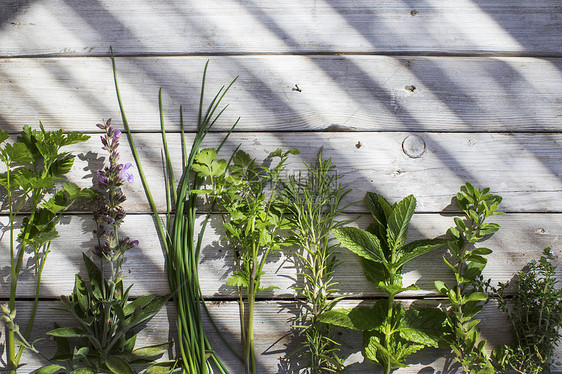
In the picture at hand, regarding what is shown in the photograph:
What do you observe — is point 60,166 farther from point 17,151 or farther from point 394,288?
point 394,288

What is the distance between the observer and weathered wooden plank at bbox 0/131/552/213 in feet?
3.34

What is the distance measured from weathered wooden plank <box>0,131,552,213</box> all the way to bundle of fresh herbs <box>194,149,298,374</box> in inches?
2.4

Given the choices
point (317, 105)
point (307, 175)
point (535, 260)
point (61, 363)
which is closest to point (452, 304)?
point (535, 260)

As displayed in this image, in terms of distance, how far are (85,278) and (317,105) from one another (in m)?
0.70

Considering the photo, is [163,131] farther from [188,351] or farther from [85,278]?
[188,351]

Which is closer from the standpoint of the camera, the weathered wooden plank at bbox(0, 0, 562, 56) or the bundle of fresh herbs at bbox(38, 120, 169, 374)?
the bundle of fresh herbs at bbox(38, 120, 169, 374)

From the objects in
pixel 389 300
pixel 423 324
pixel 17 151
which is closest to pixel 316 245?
pixel 389 300

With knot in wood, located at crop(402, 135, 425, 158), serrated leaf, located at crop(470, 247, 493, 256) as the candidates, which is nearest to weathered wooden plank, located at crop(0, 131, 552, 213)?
knot in wood, located at crop(402, 135, 425, 158)

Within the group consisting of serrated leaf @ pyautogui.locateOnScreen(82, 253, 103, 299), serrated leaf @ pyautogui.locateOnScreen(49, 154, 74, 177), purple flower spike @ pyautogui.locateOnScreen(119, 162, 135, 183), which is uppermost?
serrated leaf @ pyautogui.locateOnScreen(49, 154, 74, 177)

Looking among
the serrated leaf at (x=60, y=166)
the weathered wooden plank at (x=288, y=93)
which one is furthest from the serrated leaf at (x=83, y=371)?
the weathered wooden plank at (x=288, y=93)

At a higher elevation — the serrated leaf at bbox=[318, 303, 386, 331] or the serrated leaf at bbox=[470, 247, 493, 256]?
the serrated leaf at bbox=[470, 247, 493, 256]

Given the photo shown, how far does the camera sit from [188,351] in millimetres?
934

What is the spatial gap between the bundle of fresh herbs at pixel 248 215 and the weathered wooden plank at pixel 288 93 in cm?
12

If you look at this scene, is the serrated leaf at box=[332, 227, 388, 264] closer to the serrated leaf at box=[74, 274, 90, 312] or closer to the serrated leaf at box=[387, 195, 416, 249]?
the serrated leaf at box=[387, 195, 416, 249]
